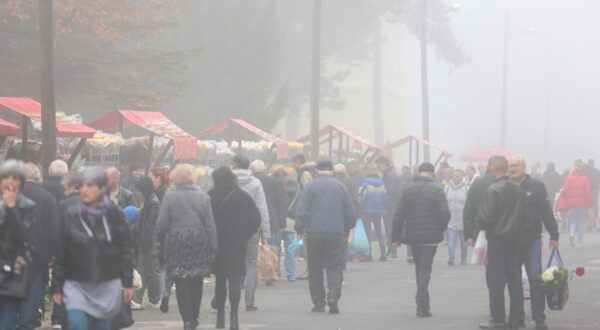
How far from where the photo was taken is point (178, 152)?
2412 centimetres

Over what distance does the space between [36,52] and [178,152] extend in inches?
277

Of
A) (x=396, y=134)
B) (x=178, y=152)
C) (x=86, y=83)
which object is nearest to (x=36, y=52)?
(x=86, y=83)

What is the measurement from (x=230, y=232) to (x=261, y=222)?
82.7 inches

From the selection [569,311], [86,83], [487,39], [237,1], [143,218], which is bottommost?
[569,311]

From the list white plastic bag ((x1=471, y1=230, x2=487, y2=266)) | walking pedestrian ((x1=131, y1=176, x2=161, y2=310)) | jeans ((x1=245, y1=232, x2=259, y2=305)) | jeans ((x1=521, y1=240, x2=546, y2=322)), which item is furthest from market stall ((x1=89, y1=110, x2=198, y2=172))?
jeans ((x1=521, y1=240, x2=546, y2=322))

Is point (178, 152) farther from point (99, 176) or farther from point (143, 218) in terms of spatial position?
point (99, 176)

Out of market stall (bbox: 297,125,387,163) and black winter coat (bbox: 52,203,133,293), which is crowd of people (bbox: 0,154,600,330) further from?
market stall (bbox: 297,125,387,163)

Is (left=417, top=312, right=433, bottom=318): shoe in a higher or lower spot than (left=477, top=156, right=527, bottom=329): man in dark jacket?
lower

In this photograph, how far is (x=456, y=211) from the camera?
2425 centimetres

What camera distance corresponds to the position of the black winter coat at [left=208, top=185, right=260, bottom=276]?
13.9m

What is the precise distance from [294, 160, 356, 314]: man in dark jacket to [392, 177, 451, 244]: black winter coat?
0.68m

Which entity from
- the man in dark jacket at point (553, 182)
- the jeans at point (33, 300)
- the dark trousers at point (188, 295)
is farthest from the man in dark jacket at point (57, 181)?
the man in dark jacket at point (553, 182)

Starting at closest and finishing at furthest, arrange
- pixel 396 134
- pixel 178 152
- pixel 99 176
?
pixel 99 176, pixel 178 152, pixel 396 134

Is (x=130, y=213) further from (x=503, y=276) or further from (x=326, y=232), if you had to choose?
(x=503, y=276)
